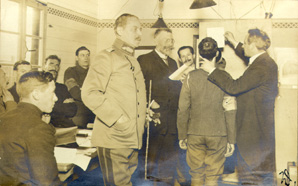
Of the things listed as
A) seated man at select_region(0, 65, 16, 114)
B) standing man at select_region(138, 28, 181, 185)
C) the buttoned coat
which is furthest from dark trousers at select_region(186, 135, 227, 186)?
seated man at select_region(0, 65, 16, 114)

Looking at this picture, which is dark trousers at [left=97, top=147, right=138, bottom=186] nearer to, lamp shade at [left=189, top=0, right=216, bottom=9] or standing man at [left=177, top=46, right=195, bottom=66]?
standing man at [left=177, top=46, right=195, bottom=66]

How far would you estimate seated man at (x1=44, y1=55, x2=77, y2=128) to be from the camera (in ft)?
8.64

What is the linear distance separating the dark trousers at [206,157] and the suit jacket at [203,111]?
5 centimetres

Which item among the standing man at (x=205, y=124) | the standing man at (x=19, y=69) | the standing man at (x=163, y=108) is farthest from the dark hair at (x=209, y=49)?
the standing man at (x=19, y=69)

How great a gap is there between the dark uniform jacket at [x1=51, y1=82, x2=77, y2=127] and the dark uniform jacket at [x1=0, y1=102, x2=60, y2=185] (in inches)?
3.4

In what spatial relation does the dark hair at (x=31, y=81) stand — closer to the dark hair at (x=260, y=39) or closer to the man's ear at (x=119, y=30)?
the man's ear at (x=119, y=30)

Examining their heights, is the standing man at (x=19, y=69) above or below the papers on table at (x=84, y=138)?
above

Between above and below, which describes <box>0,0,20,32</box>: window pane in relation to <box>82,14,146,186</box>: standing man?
above

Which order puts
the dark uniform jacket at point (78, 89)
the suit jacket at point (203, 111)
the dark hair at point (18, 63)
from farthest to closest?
1. the dark hair at point (18, 63)
2. the dark uniform jacket at point (78, 89)
3. the suit jacket at point (203, 111)

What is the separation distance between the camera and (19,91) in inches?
105

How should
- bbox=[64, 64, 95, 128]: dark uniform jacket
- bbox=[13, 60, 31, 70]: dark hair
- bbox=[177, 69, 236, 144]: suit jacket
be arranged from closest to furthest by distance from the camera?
bbox=[177, 69, 236, 144]: suit jacket, bbox=[64, 64, 95, 128]: dark uniform jacket, bbox=[13, 60, 31, 70]: dark hair

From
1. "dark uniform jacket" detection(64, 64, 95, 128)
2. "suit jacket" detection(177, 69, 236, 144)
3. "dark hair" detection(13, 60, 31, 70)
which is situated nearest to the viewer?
"suit jacket" detection(177, 69, 236, 144)

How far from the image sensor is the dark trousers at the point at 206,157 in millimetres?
2471

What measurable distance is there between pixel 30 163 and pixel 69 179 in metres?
0.38
